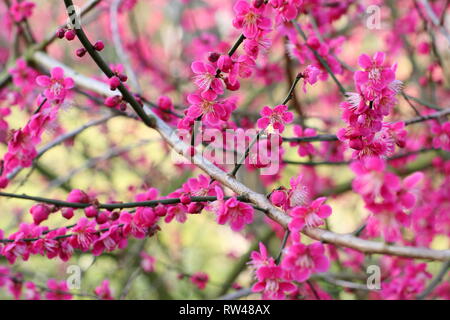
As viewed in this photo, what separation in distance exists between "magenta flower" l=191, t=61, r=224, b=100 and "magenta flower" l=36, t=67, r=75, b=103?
44cm

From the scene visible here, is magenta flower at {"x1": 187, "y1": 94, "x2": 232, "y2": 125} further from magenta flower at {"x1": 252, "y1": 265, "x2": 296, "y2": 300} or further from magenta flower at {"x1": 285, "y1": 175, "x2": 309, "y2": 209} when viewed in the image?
magenta flower at {"x1": 252, "y1": 265, "x2": 296, "y2": 300}

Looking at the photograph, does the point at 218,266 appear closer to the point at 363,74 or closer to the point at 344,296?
the point at 344,296

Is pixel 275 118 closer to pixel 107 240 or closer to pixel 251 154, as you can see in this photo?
pixel 251 154

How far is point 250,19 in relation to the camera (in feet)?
4.26

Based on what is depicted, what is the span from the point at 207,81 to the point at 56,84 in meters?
0.52

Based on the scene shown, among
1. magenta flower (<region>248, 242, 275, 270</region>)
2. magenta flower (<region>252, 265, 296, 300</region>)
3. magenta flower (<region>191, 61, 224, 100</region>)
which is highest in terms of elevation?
magenta flower (<region>191, 61, 224, 100</region>)

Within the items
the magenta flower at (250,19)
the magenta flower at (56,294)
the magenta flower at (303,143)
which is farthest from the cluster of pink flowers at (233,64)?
the magenta flower at (56,294)

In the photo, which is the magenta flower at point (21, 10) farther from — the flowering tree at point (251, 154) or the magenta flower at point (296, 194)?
the magenta flower at point (296, 194)

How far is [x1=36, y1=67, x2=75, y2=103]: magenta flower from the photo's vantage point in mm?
1429

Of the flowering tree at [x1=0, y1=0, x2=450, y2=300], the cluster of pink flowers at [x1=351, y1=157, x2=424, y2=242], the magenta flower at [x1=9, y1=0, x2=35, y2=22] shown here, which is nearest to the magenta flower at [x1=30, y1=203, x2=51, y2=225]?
the flowering tree at [x1=0, y1=0, x2=450, y2=300]
